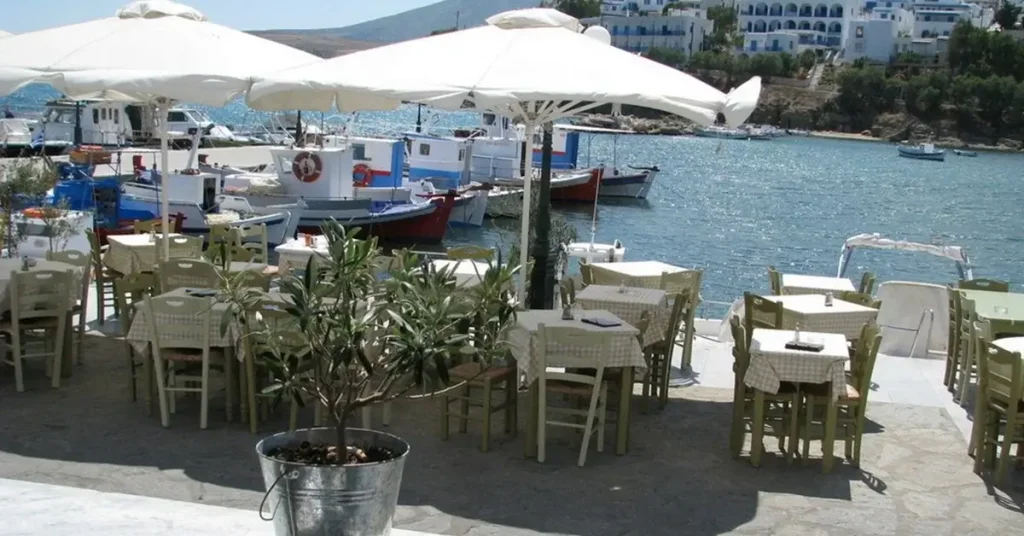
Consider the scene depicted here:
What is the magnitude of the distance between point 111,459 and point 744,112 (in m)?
4.02

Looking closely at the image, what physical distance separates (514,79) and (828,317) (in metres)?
2.80

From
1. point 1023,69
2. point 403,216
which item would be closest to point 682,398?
point 403,216

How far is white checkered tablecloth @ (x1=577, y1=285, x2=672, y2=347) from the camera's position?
7647 millimetres

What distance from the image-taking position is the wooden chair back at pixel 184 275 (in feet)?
27.4

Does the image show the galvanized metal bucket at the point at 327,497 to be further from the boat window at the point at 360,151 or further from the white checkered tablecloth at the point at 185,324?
the boat window at the point at 360,151

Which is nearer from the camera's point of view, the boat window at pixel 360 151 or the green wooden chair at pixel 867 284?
the green wooden chair at pixel 867 284

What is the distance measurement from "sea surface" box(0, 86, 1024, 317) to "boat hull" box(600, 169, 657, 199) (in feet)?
1.71

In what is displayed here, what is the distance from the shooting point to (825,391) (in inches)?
265

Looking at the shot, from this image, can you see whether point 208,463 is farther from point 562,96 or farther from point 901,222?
point 901,222

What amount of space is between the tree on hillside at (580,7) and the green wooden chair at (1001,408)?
165 meters

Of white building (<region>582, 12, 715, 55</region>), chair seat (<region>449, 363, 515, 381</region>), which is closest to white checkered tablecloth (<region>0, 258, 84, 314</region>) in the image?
chair seat (<region>449, 363, 515, 381</region>)

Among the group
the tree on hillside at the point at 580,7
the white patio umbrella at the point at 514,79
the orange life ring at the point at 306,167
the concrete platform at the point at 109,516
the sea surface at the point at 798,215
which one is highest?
the tree on hillside at the point at 580,7

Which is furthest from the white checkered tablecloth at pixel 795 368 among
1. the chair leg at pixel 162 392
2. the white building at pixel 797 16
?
the white building at pixel 797 16

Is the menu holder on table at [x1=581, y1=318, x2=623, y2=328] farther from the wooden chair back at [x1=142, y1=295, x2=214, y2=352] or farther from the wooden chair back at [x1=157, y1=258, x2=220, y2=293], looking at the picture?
the wooden chair back at [x1=157, y1=258, x2=220, y2=293]
